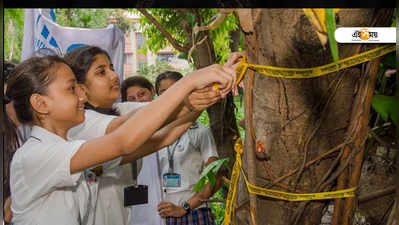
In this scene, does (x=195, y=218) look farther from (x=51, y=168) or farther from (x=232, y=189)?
(x=51, y=168)

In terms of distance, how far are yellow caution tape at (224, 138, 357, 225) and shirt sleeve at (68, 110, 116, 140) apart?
50 cm

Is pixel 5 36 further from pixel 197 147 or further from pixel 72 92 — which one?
pixel 197 147

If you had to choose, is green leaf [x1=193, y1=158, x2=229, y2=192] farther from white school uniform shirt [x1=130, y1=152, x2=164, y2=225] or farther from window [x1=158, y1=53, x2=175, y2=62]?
window [x1=158, y1=53, x2=175, y2=62]

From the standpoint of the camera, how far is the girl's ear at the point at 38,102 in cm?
137

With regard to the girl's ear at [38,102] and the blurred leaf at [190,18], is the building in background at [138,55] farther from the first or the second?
the girl's ear at [38,102]

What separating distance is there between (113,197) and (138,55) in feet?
1.75

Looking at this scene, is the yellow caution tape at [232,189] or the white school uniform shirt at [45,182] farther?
the yellow caution tape at [232,189]

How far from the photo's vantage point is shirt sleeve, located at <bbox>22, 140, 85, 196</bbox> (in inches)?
53.1

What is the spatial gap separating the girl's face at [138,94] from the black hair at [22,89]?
10.5 inches

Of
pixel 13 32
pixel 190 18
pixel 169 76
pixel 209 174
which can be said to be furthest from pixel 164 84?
pixel 13 32

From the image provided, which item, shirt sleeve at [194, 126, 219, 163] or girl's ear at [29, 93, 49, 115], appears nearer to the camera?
girl's ear at [29, 93, 49, 115]

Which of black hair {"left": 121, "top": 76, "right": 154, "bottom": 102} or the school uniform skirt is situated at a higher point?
black hair {"left": 121, "top": 76, "right": 154, "bottom": 102}

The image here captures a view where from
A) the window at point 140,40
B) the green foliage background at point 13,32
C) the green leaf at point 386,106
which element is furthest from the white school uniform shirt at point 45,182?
the green leaf at point 386,106

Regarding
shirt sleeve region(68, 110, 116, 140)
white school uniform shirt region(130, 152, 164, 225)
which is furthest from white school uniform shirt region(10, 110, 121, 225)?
white school uniform shirt region(130, 152, 164, 225)
